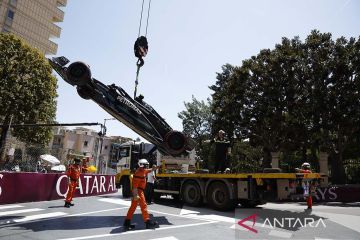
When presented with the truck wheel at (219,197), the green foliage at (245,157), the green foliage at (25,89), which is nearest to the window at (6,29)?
the green foliage at (25,89)

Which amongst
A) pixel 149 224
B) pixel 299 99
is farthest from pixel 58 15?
pixel 149 224

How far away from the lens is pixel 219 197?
1126cm

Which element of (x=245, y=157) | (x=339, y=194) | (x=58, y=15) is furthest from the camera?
(x=58, y=15)

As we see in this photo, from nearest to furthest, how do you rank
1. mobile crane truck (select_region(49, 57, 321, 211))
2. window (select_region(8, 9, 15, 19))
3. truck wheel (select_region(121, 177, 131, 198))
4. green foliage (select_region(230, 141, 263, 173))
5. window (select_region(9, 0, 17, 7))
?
mobile crane truck (select_region(49, 57, 321, 211)) → truck wheel (select_region(121, 177, 131, 198)) → green foliage (select_region(230, 141, 263, 173)) → window (select_region(8, 9, 15, 19)) → window (select_region(9, 0, 17, 7))

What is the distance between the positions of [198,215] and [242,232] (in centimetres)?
262

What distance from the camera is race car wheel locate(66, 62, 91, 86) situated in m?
9.14

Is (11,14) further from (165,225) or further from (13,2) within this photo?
(165,225)

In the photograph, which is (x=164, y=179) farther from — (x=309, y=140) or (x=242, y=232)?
(x=309, y=140)

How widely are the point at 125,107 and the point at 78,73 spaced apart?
5.83ft

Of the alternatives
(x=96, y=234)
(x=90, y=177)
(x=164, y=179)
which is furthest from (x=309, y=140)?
(x=96, y=234)

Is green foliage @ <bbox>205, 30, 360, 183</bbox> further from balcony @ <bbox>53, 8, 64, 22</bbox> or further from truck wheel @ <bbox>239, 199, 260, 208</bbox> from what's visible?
balcony @ <bbox>53, 8, 64, 22</bbox>

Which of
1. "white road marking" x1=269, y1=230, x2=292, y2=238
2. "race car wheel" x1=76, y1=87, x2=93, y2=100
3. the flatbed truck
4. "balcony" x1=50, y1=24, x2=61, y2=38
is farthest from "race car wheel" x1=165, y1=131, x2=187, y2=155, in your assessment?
"balcony" x1=50, y1=24, x2=61, y2=38

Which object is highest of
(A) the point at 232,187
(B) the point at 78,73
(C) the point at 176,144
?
(B) the point at 78,73

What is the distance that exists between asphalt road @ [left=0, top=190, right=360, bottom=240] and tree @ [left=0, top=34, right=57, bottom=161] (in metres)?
20.0
